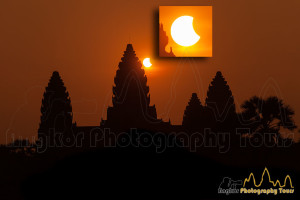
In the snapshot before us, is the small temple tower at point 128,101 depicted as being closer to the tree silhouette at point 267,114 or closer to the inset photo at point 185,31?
the inset photo at point 185,31

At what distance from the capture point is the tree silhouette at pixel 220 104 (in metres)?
6.42

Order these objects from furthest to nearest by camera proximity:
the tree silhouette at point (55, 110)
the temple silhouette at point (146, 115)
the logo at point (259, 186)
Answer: the temple silhouette at point (146, 115) → the tree silhouette at point (55, 110) → the logo at point (259, 186)

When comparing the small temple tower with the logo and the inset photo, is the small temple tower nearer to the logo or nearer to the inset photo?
the inset photo

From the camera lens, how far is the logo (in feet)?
15.2

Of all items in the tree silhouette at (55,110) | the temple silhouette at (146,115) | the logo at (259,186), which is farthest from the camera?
the temple silhouette at (146,115)

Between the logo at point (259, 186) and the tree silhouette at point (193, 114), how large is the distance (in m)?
1.72

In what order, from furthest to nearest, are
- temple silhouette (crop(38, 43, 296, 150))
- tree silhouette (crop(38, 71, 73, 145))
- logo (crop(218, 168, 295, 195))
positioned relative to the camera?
temple silhouette (crop(38, 43, 296, 150)) < tree silhouette (crop(38, 71, 73, 145)) < logo (crop(218, 168, 295, 195))

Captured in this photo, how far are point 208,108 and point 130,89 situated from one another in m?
1.45

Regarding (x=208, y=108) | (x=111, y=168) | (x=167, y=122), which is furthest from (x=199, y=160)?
(x=208, y=108)

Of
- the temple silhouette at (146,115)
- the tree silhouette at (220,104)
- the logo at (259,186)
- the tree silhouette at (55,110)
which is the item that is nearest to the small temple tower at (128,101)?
the temple silhouette at (146,115)

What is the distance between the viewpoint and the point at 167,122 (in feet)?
20.8

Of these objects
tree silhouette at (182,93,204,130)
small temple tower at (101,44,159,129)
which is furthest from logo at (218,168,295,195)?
small temple tower at (101,44,159,129)

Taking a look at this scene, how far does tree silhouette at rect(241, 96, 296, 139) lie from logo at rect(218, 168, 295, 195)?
59.3 inches

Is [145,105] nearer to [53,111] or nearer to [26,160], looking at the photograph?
[53,111]
